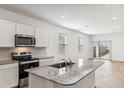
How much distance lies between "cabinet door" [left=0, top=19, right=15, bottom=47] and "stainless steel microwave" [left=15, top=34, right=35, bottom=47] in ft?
0.44

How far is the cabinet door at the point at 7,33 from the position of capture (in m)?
3.37

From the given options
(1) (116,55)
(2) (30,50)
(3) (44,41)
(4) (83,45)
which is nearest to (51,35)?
(3) (44,41)

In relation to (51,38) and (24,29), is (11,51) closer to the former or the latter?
(24,29)

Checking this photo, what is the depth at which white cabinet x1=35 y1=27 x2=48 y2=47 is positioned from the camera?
4619 mm

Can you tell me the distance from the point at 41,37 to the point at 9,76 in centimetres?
212

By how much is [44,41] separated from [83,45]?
5.36m

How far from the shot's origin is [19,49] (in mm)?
4273

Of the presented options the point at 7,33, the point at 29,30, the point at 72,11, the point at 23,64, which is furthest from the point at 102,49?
the point at 7,33

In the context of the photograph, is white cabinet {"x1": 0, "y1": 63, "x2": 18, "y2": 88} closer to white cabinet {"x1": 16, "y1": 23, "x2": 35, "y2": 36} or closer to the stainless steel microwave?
the stainless steel microwave

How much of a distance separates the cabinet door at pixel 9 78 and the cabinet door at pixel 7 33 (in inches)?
32.3

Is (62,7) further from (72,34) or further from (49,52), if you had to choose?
(72,34)

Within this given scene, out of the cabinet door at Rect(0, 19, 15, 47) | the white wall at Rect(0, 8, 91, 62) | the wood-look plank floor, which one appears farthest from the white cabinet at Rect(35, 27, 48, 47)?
the wood-look plank floor

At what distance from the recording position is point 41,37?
484 cm

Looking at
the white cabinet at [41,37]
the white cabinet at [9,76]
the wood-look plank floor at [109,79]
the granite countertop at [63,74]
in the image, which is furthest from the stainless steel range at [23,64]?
the wood-look plank floor at [109,79]
